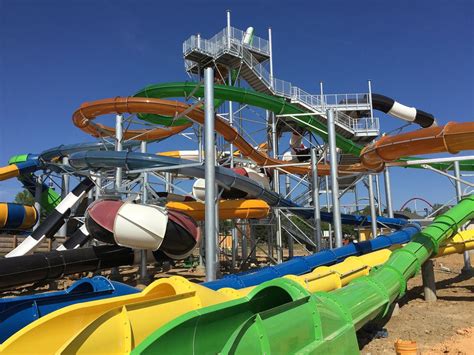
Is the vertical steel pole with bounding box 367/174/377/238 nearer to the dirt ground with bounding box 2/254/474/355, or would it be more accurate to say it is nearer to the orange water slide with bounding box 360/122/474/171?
the dirt ground with bounding box 2/254/474/355

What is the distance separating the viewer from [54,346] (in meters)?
2.94

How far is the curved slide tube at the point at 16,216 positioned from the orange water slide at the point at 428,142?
49.6ft

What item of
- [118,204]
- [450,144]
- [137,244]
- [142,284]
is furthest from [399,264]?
[142,284]

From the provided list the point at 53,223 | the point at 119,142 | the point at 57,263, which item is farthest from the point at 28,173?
the point at 57,263

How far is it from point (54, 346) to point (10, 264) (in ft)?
18.6

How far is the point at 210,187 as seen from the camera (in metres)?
7.43

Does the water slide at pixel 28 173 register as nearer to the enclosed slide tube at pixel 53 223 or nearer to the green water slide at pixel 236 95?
the enclosed slide tube at pixel 53 223

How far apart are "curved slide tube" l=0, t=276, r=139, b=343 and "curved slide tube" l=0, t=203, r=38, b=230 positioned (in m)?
14.6

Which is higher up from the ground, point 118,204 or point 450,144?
point 450,144

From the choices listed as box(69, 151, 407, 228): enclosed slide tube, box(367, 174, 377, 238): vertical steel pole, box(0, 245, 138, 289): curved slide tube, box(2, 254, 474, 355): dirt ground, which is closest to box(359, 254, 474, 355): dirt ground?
box(2, 254, 474, 355): dirt ground

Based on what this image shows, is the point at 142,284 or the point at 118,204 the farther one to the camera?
the point at 142,284

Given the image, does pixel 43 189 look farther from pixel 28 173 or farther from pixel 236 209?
pixel 236 209

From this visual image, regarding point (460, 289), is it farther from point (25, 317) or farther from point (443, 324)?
point (25, 317)

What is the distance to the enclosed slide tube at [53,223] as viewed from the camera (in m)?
12.2
